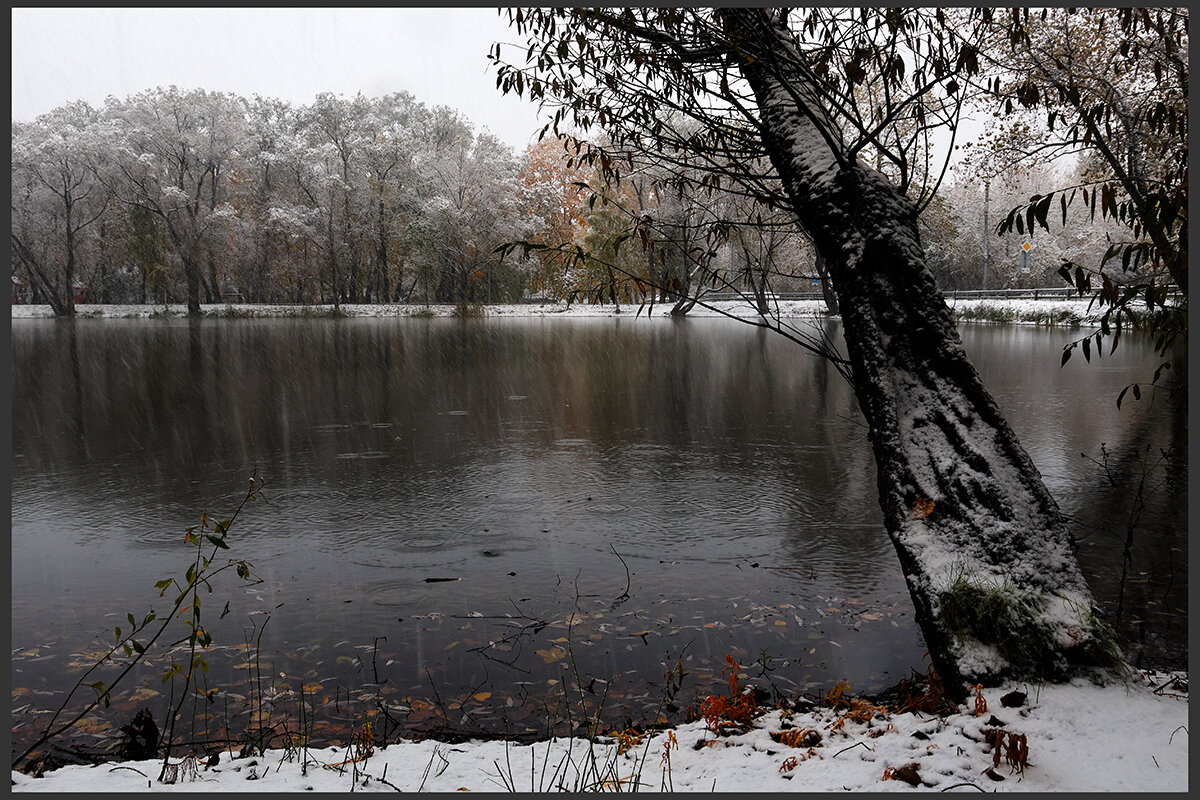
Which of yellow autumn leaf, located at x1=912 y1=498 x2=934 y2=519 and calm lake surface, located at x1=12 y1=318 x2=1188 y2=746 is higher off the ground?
yellow autumn leaf, located at x1=912 y1=498 x2=934 y2=519

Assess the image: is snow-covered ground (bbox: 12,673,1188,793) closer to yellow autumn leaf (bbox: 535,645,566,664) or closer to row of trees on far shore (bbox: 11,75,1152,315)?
yellow autumn leaf (bbox: 535,645,566,664)

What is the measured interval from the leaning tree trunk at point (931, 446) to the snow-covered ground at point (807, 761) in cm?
29

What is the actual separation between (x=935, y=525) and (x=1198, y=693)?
3.95 ft

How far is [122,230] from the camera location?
55.6 meters

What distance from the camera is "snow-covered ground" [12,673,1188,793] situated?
9.40 ft

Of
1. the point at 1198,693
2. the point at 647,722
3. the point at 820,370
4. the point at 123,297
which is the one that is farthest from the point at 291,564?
the point at 123,297

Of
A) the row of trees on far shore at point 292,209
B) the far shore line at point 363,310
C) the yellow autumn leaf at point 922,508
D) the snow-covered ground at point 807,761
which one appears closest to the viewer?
the snow-covered ground at point 807,761

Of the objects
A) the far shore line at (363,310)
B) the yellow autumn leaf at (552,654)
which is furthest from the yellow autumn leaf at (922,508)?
the far shore line at (363,310)

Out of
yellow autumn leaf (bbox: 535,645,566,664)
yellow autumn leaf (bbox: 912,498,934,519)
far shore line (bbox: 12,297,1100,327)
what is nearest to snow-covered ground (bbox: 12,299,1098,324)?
far shore line (bbox: 12,297,1100,327)

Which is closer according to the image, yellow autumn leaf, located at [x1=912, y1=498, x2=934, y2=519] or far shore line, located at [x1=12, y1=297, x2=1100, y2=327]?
yellow autumn leaf, located at [x1=912, y1=498, x2=934, y2=519]

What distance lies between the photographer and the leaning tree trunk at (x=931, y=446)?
364 cm

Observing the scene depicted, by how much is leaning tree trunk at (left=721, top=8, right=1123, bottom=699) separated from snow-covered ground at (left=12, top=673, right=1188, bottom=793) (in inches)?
11.2

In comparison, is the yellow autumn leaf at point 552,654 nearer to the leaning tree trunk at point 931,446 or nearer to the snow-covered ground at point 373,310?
the leaning tree trunk at point 931,446

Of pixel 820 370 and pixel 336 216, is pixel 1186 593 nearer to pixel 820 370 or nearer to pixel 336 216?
pixel 820 370
